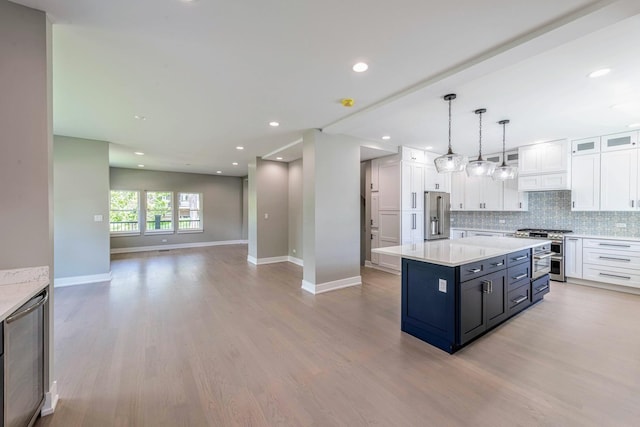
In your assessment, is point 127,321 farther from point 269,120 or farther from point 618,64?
point 618,64

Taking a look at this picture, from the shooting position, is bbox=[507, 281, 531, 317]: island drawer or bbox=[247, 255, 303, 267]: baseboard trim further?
bbox=[247, 255, 303, 267]: baseboard trim

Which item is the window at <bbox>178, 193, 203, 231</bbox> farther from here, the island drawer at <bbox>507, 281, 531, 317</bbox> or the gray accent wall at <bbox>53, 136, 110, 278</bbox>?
the island drawer at <bbox>507, 281, 531, 317</bbox>

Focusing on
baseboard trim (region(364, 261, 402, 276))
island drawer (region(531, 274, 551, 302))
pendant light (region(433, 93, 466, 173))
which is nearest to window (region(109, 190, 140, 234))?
baseboard trim (region(364, 261, 402, 276))

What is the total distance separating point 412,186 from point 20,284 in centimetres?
578

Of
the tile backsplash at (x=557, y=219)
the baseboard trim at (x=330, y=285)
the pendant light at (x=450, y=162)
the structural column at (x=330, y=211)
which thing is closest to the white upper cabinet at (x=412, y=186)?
the structural column at (x=330, y=211)

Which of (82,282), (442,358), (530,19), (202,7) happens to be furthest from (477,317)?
(82,282)

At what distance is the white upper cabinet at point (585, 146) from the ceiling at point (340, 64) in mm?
371

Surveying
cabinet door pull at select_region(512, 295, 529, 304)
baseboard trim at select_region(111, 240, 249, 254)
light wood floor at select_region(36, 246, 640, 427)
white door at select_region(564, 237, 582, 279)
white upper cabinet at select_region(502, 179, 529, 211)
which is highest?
white upper cabinet at select_region(502, 179, 529, 211)

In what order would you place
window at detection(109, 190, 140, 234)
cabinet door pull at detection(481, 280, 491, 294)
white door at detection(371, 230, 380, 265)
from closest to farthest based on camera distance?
cabinet door pull at detection(481, 280, 491, 294) → white door at detection(371, 230, 380, 265) → window at detection(109, 190, 140, 234)

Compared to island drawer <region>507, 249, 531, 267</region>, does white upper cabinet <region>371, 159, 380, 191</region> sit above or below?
above

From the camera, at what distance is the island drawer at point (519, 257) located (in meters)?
3.19

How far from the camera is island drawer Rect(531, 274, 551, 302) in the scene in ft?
12.2

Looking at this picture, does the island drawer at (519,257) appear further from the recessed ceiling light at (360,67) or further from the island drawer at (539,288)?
the recessed ceiling light at (360,67)

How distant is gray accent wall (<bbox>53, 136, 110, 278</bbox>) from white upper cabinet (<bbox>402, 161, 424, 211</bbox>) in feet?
19.8
